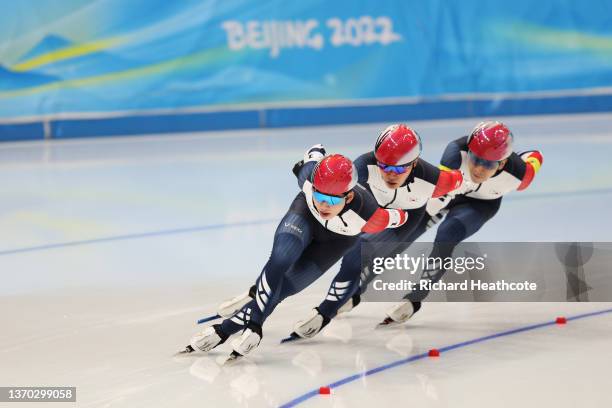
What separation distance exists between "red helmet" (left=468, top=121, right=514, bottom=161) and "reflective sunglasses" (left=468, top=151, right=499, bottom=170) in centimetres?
3

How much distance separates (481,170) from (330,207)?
121 cm

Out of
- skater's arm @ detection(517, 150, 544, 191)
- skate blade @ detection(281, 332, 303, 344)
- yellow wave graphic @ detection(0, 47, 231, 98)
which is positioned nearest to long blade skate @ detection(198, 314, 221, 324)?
skate blade @ detection(281, 332, 303, 344)

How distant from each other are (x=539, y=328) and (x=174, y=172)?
22.0ft

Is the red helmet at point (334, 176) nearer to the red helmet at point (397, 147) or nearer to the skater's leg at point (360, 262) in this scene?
the red helmet at point (397, 147)

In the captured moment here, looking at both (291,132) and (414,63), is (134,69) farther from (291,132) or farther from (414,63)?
(414,63)

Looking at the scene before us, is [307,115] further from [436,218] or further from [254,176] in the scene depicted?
[436,218]

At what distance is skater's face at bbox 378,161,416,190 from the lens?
512 centimetres

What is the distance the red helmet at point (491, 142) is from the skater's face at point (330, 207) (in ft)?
3.28

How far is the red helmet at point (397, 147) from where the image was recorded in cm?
501

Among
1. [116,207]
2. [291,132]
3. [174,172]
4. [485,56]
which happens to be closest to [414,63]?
[485,56]

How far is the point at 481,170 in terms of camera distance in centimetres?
551

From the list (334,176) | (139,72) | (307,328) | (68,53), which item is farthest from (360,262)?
(68,53)

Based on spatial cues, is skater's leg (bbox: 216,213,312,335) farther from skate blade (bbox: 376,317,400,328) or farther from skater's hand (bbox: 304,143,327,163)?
skate blade (bbox: 376,317,400,328)

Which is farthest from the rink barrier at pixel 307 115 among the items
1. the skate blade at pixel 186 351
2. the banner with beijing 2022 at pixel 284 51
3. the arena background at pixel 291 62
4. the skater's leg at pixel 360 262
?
the skate blade at pixel 186 351
